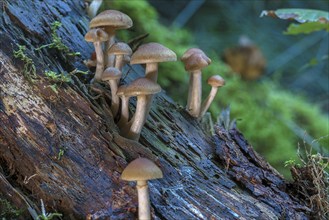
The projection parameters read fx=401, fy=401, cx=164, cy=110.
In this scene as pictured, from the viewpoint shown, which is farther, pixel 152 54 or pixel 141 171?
pixel 152 54

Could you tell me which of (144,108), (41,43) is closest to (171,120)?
(144,108)

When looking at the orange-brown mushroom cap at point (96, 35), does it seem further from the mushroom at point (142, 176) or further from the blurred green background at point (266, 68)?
the blurred green background at point (266, 68)

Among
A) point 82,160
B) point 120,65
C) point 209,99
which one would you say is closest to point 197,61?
point 209,99

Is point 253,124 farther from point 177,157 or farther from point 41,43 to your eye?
point 41,43

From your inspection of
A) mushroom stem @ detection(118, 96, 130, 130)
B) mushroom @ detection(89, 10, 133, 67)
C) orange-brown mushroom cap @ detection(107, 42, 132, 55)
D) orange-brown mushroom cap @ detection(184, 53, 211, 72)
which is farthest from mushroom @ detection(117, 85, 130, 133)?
orange-brown mushroom cap @ detection(184, 53, 211, 72)

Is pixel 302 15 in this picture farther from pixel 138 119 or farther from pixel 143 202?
pixel 143 202

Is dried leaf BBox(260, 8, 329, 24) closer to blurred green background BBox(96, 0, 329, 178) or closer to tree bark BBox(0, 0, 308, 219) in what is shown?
tree bark BBox(0, 0, 308, 219)
